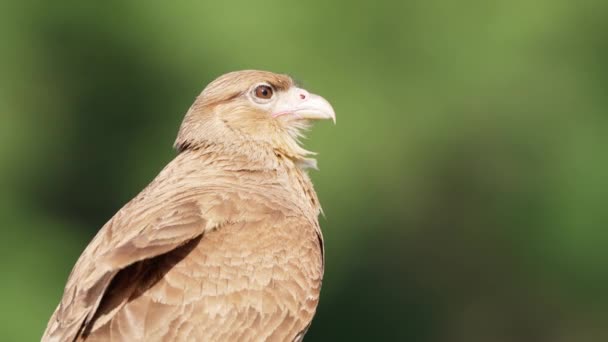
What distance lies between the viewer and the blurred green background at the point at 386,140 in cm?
1380

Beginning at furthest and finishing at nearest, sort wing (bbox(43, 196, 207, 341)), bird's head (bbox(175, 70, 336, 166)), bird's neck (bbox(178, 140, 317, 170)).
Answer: bird's head (bbox(175, 70, 336, 166))
bird's neck (bbox(178, 140, 317, 170))
wing (bbox(43, 196, 207, 341))

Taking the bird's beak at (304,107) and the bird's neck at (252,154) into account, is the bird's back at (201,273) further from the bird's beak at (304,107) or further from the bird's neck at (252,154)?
the bird's beak at (304,107)

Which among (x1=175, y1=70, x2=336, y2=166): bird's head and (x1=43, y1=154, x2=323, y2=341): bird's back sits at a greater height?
(x1=175, y1=70, x2=336, y2=166): bird's head

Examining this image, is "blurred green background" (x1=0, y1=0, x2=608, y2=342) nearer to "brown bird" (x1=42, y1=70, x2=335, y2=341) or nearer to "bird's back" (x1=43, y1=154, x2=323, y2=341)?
"brown bird" (x1=42, y1=70, x2=335, y2=341)

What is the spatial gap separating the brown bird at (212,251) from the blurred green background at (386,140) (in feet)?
19.4

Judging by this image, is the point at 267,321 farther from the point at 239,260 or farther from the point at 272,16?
the point at 272,16

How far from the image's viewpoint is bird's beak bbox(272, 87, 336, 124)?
727 cm

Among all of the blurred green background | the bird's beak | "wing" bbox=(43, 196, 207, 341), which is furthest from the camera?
the blurred green background

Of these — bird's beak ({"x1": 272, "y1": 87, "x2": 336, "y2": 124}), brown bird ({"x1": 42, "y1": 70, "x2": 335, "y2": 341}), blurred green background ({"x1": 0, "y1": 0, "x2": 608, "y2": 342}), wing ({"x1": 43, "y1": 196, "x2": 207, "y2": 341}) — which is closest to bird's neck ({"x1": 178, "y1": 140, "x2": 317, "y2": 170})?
brown bird ({"x1": 42, "y1": 70, "x2": 335, "y2": 341})

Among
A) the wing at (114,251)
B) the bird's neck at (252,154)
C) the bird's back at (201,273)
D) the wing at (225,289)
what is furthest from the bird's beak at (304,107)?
the wing at (114,251)

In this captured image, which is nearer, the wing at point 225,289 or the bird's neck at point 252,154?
the wing at point 225,289

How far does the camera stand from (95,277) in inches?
222

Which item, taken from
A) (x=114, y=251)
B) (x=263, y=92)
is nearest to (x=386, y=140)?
(x=263, y=92)

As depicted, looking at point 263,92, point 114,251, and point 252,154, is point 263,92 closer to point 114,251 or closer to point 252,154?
point 252,154
